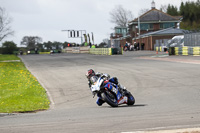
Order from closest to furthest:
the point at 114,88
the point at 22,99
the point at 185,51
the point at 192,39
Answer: the point at 114,88 < the point at 22,99 < the point at 185,51 < the point at 192,39

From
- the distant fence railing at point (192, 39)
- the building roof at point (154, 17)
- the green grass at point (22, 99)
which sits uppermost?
the building roof at point (154, 17)

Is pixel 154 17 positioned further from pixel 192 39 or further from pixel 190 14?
pixel 192 39

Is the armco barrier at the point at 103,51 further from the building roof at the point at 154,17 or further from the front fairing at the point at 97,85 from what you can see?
the front fairing at the point at 97,85

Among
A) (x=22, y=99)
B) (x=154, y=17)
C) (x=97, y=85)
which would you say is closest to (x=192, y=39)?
(x=22, y=99)

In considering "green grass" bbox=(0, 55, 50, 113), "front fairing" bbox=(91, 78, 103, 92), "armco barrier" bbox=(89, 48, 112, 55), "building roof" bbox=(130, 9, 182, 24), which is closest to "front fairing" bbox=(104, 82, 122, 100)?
"front fairing" bbox=(91, 78, 103, 92)

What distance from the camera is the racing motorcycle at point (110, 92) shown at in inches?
378

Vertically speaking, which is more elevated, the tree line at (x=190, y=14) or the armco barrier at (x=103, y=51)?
the tree line at (x=190, y=14)

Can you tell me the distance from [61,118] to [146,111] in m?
2.08

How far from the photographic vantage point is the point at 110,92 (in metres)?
9.83

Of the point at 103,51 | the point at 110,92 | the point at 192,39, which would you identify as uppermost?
the point at 192,39

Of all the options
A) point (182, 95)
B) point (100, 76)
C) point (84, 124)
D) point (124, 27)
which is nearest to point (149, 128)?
point (84, 124)

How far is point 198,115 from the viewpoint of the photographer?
7562 millimetres

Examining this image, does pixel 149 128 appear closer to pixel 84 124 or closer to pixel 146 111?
pixel 84 124

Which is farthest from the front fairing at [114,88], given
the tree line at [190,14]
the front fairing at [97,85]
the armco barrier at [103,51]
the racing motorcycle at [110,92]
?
the tree line at [190,14]
